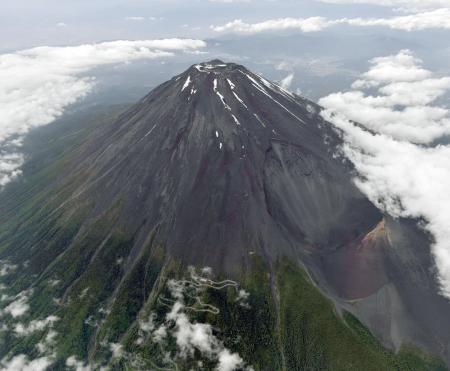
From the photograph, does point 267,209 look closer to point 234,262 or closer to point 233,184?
point 233,184

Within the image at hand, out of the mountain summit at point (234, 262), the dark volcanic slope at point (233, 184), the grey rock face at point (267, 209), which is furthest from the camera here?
the dark volcanic slope at point (233, 184)

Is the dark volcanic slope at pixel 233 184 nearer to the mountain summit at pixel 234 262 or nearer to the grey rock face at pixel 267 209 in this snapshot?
the grey rock face at pixel 267 209

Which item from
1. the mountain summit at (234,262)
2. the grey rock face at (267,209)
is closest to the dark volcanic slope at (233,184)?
the grey rock face at (267,209)

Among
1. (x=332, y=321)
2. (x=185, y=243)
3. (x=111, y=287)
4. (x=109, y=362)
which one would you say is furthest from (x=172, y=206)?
(x=332, y=321)

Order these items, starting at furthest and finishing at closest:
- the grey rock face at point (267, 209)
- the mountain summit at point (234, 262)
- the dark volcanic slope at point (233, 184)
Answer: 1. the dark volcanic slope at point (233, 184)
2. the grey rock face at point (267, 209)
3. the mountain summit at point (234, 262)

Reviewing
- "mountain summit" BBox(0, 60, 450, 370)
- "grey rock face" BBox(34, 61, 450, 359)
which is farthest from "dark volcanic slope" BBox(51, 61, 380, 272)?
"mountain summit" BBox(0, 60, 450, 370)

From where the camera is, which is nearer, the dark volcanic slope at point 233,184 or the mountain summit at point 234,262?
the mountain summit at point 234,262

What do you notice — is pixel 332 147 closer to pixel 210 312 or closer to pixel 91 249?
pixel 210 312

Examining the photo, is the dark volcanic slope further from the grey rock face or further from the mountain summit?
the mountain summit

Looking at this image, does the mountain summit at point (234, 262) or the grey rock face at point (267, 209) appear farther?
the grey rock face at point (267, 209)
